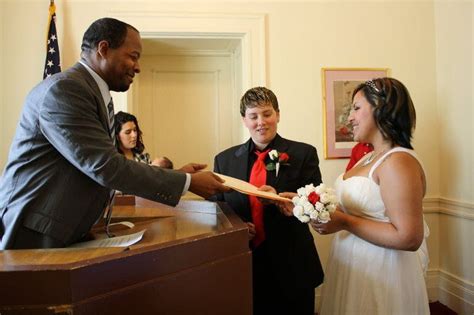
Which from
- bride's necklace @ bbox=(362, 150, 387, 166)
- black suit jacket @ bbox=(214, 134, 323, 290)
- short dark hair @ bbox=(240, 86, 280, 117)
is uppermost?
short dark hair @ bbox=(240, 86, 280, 117)

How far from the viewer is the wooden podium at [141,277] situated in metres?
0.65

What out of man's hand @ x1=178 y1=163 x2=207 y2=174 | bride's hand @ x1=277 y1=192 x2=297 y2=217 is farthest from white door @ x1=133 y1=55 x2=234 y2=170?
bride's hand @ x1=277 y1=192 x2=297 y2=217

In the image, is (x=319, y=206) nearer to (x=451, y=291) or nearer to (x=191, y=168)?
(x=191, y=168)

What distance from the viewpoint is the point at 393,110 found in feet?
4.73

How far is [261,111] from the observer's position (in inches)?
69.1

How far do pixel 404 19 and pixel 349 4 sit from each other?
549 mm

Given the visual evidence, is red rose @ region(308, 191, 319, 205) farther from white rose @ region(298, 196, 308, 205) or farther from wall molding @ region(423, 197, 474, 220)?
wall molding @ region(423, 197, 474, 220)

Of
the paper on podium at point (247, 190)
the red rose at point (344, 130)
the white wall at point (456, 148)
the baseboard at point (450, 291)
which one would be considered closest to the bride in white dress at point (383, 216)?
the paper on podium at point (247, 190)

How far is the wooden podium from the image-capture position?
646 mm

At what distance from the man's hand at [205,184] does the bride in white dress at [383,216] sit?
0.48 meters

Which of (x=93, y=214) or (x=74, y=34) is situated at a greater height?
(x=74, y=34)

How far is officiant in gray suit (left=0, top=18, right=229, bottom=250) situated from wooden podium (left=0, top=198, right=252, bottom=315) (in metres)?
0.15

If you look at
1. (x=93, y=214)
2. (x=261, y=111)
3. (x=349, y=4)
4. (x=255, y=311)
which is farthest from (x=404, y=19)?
(x=93, y=214)

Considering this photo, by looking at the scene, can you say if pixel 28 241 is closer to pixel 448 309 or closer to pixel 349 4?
pixel 349 4
